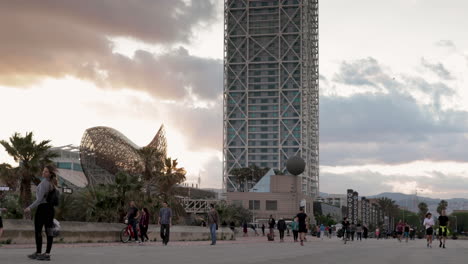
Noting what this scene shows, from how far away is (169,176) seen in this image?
232 feet

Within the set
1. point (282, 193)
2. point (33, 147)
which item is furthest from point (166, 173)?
point (282, 193)

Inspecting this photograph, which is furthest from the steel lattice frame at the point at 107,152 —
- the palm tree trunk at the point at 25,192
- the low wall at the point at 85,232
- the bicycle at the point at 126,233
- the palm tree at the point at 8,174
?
the bicycle at the point at 126,233

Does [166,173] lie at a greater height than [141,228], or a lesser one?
greater

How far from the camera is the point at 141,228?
2461cm

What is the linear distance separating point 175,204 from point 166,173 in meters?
7.72

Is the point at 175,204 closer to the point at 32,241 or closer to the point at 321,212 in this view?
the point at 32,241

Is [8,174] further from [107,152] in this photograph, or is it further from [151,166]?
[107,152]

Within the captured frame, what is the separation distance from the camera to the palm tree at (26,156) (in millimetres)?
44438

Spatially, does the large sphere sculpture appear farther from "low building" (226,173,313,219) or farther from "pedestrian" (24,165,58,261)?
"pedestrian" (24,165,58,261)

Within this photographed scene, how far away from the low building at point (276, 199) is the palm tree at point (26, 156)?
87.9 metres

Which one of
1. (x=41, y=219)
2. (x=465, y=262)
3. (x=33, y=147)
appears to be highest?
(x=33, y=147)

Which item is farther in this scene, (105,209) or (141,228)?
(105,209)

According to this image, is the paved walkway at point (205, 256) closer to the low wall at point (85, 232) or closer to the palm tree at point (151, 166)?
the low wall at point (85, 232)

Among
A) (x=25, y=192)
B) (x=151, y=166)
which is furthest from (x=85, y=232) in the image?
(x=151, y=166)
